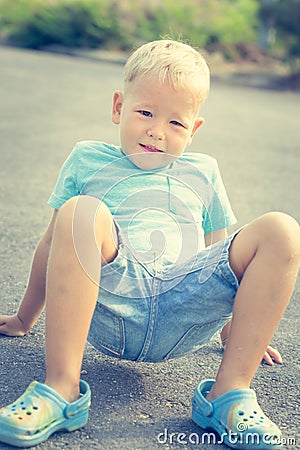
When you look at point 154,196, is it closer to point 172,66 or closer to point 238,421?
point 172,66

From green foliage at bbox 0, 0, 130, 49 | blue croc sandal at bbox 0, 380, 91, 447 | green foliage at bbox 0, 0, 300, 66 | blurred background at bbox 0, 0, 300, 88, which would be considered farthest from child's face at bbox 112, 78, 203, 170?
green foliage at bbox 0, 0, 130, 49

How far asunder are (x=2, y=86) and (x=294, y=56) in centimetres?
597

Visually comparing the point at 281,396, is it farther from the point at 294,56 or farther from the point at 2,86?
the point at 294,56

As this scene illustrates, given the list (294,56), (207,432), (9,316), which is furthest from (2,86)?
(207,432)

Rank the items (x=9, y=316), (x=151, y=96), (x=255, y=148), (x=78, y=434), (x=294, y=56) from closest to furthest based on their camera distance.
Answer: (x=78, y=434) < (x=151, y=96) < (x=9, y=316) < (x=255, y=148) < (x=294, y=56)

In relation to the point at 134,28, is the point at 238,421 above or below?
above

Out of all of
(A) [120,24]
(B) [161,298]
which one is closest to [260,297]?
(B) [161,298]

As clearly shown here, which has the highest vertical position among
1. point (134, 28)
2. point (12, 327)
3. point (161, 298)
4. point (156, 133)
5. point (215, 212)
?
point (156, 133)

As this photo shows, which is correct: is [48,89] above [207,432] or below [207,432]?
below

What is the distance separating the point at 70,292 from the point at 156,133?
0.62 metres

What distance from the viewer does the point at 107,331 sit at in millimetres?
2314

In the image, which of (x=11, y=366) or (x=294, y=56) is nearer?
(x=11, y=366)

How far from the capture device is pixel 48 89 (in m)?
10.1

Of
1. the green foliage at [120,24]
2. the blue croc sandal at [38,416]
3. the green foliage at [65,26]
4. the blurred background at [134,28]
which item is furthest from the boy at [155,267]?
the green foliage at [65,26]
